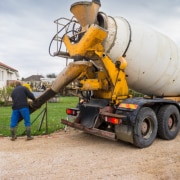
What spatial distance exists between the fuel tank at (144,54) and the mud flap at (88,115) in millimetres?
1297

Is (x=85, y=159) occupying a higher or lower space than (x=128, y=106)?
lower

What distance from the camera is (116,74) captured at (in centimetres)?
605

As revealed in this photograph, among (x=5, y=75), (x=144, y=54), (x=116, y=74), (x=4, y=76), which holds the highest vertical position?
(x=5, y=75)

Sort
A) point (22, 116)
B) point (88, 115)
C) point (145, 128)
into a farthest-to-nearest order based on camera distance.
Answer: point (22, 116) → point (88, 115) → point (145, 128)

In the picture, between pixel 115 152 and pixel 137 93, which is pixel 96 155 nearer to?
pixel 115 152

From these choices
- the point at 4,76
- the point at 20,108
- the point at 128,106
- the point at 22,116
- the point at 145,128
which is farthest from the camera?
the point at 4,76

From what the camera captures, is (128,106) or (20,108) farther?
(20,108)

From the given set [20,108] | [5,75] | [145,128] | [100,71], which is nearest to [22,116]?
[20,108]

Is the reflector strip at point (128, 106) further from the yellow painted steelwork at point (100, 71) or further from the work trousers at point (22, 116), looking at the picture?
the work trousers at point (22, 116)

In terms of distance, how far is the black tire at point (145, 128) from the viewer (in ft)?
18.5

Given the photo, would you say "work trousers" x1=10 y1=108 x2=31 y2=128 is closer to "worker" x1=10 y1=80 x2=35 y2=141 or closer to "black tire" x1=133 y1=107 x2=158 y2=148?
"worker" x1=10 y1=80 x2=35 y2=141

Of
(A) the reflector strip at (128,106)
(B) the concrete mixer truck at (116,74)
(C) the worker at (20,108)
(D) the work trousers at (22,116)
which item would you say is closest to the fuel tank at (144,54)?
(B) the concrete mixer truck at (116,74)

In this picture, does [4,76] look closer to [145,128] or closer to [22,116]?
[22,116]

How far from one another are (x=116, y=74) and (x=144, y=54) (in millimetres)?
988
